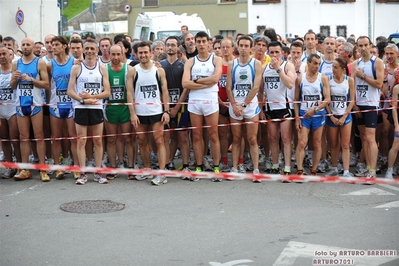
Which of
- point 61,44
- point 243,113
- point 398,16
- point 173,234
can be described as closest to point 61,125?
point 61,44

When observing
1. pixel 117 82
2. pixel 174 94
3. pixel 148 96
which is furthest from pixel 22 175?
pixel 174 94

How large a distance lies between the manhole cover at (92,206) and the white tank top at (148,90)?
1989 mm

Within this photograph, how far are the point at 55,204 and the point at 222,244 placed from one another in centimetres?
291

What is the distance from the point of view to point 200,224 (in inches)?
339

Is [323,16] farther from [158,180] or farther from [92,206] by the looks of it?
[92,206]

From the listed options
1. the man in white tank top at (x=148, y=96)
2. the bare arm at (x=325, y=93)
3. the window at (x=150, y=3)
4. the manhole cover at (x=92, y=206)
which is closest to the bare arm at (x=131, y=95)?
the man in white tank top at (x=148, y=96)

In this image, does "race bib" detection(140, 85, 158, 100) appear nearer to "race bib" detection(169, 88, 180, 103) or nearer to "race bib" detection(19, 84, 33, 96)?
"race bib" detection(169, 88, 180, 103)

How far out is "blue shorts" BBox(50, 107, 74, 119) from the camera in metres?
11.6

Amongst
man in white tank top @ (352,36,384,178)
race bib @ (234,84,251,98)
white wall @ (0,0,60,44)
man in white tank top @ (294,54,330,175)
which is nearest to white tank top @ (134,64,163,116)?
race bib @ (234,84,251,98)

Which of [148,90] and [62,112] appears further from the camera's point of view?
[62,112]

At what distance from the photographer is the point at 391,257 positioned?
23.9 feet

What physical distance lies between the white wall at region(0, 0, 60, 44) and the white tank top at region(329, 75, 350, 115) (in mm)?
19480

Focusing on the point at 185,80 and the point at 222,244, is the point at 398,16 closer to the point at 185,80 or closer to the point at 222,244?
the point at 185,80

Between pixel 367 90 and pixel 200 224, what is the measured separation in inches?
174
